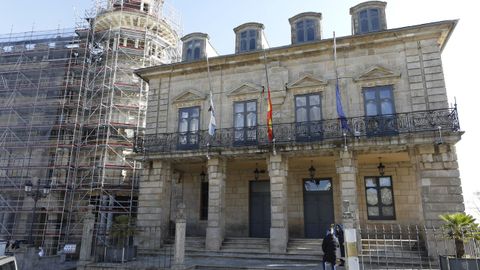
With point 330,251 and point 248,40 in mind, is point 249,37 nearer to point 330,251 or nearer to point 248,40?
point 248,40

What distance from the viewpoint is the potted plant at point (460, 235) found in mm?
9320

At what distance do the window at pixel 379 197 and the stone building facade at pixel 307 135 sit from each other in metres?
0.05

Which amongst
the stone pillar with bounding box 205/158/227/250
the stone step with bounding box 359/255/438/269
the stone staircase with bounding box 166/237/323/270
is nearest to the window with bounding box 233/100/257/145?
the stone pillar with bounding box 205/158/227/250

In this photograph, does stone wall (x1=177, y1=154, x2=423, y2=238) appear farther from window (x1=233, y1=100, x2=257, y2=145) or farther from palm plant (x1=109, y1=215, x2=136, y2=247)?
palm plant (x1=109, y1=215, x2=136, y2=247)

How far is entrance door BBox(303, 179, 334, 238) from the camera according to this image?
16.7m

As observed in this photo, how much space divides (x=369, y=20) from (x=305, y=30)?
314 centimetres

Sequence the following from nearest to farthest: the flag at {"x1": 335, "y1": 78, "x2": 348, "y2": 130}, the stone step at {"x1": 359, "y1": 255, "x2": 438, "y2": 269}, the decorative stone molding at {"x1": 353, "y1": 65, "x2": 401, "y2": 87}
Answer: the stone step at {"x1": 359, "y1": 255, "x2": 438, "y2": 269}, the flag at {"x1": 335, "y1": 78, "x2": 348, "y2": 130}, the decorative stone molding at {"x1": 353, "y1": 65, "x2": 401, "y2": 87}

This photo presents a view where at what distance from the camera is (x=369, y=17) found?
16969 mm

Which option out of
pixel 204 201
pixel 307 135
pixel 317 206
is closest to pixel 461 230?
pixel 307 135

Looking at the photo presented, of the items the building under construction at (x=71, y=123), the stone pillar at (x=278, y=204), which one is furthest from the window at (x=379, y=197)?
the building under construction at (x=71, y=123)

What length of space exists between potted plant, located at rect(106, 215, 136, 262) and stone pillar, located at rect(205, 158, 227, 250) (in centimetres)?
334

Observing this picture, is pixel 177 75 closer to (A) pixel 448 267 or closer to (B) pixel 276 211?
(B) pixel 276 211

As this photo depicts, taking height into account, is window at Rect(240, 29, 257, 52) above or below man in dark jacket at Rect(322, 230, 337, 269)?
above

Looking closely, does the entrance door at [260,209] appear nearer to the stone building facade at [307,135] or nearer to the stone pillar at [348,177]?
Answer: the stone building facade at [307,135]
